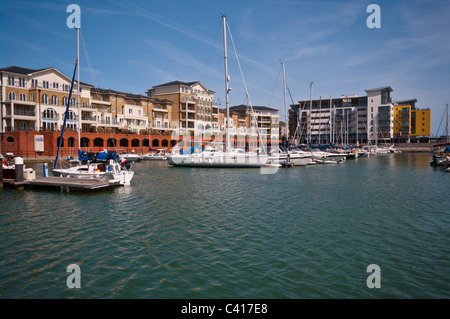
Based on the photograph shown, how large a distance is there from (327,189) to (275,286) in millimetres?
18797

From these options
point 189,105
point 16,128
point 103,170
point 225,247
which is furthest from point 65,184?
point 189,105

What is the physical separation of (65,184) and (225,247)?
58.0 feet

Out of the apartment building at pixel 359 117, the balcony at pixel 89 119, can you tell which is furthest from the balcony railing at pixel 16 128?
the apartment building at pixel 359 117

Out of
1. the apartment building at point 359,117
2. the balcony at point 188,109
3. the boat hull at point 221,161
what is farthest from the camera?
the apartment building at point 359,117

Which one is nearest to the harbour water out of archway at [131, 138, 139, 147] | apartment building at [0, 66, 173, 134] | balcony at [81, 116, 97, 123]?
apartment building at [0, 66, 173, 134]

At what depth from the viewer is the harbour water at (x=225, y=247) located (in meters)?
→ 8.78

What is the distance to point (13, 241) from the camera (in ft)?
40.7

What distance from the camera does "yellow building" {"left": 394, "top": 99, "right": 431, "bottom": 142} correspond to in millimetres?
134000

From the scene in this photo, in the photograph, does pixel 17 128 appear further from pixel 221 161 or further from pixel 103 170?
pixel 103 170

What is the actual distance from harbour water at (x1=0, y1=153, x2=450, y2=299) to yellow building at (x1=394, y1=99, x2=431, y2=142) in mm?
130507

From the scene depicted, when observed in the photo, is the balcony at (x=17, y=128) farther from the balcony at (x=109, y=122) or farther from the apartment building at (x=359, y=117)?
the apartment building at (x=359, y=117)

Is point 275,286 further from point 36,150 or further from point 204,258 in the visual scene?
point 36,150

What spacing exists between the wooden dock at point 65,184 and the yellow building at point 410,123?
140634 mm
